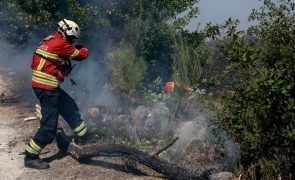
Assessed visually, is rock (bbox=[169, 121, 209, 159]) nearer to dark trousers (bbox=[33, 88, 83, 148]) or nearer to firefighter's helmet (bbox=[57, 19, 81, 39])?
dark trousers (bbox=[33, 88, 83, 148])

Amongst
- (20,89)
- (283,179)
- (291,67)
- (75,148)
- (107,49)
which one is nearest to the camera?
(291,67)

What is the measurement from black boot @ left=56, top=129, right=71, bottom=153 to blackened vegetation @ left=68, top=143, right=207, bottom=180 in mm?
84

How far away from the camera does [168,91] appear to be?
23.9 ft

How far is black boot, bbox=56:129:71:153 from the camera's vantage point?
19.2 ft

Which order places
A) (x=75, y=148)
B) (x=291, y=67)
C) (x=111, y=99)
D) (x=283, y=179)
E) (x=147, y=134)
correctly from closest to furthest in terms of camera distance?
(x=291, y=67) < (x=283, y=179) < (x=75, y=148) < (x=147, y=134) < (x=111, y=99)

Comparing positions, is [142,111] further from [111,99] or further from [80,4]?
[80,4]

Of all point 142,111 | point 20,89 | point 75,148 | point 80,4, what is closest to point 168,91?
point 142,111

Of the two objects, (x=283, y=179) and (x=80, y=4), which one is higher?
(x=80, y=4)

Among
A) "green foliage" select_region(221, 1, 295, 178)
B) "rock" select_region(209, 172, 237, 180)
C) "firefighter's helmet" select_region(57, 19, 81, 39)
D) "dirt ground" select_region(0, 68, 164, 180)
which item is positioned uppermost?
"firefighter's helmet" select_region(57, 19, 81, 39)

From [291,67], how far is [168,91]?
3406mm

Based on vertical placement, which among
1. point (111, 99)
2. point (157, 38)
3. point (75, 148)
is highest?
point (157, 38)

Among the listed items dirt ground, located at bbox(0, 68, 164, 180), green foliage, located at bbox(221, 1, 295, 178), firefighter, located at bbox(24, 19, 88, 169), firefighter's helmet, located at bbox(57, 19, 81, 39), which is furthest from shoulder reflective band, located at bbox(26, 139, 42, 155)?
green foliage, located at bbox(221, 1, 295, 178)

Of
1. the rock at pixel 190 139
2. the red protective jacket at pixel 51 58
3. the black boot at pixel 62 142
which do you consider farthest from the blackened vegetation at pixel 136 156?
the red protective jacket at pixel 51 58

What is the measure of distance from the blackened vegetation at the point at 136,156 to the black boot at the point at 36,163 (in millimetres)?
454
